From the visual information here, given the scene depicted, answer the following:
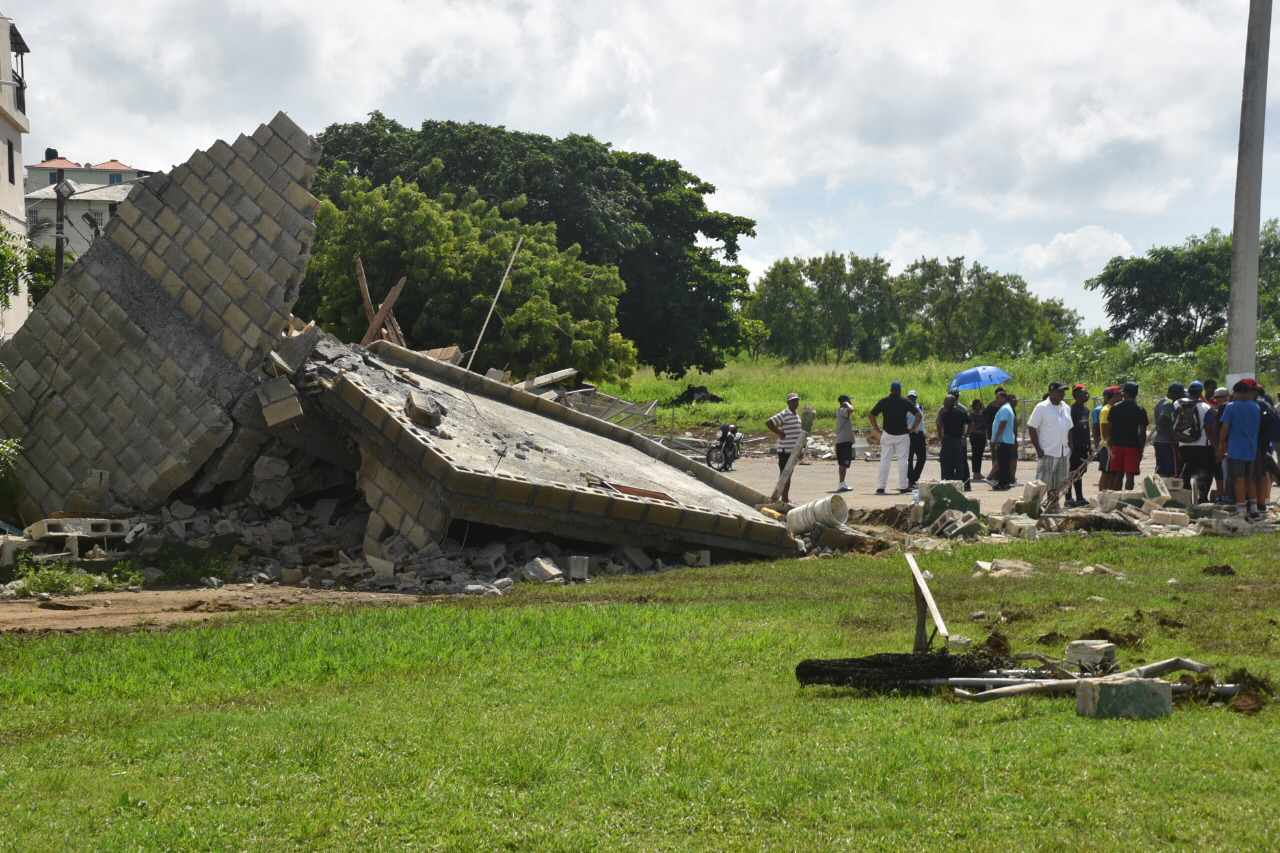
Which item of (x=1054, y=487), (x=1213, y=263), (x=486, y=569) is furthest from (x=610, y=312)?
(x=1213, y=263)

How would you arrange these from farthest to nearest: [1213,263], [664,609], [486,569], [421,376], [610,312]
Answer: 1. [1213,263]
2. [610,312]
3. [421,376]
4. [486,569]
5. [664,609]

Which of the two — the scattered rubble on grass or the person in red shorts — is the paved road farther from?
the person in red shorts

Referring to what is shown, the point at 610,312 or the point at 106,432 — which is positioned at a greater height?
the point at 610,312

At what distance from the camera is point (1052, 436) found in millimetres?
18703

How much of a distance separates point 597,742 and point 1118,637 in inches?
157

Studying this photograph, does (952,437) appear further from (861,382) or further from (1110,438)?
(861,382)

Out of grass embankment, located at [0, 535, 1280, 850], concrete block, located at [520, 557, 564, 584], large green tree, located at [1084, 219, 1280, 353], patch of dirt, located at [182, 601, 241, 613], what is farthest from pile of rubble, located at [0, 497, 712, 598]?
large green tree, located at [1084, 219, 1280, 353]

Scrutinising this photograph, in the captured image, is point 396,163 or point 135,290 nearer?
point 135,290

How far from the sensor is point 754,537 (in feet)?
48.5

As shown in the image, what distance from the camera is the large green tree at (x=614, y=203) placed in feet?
146

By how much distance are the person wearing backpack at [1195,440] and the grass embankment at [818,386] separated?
19.3 m

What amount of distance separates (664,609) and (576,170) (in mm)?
37271

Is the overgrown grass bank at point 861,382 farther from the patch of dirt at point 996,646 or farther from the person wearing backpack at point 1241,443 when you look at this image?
the patch of dirt at point 996,646

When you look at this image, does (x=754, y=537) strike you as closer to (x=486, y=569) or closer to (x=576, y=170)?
(x=486, y=569)
